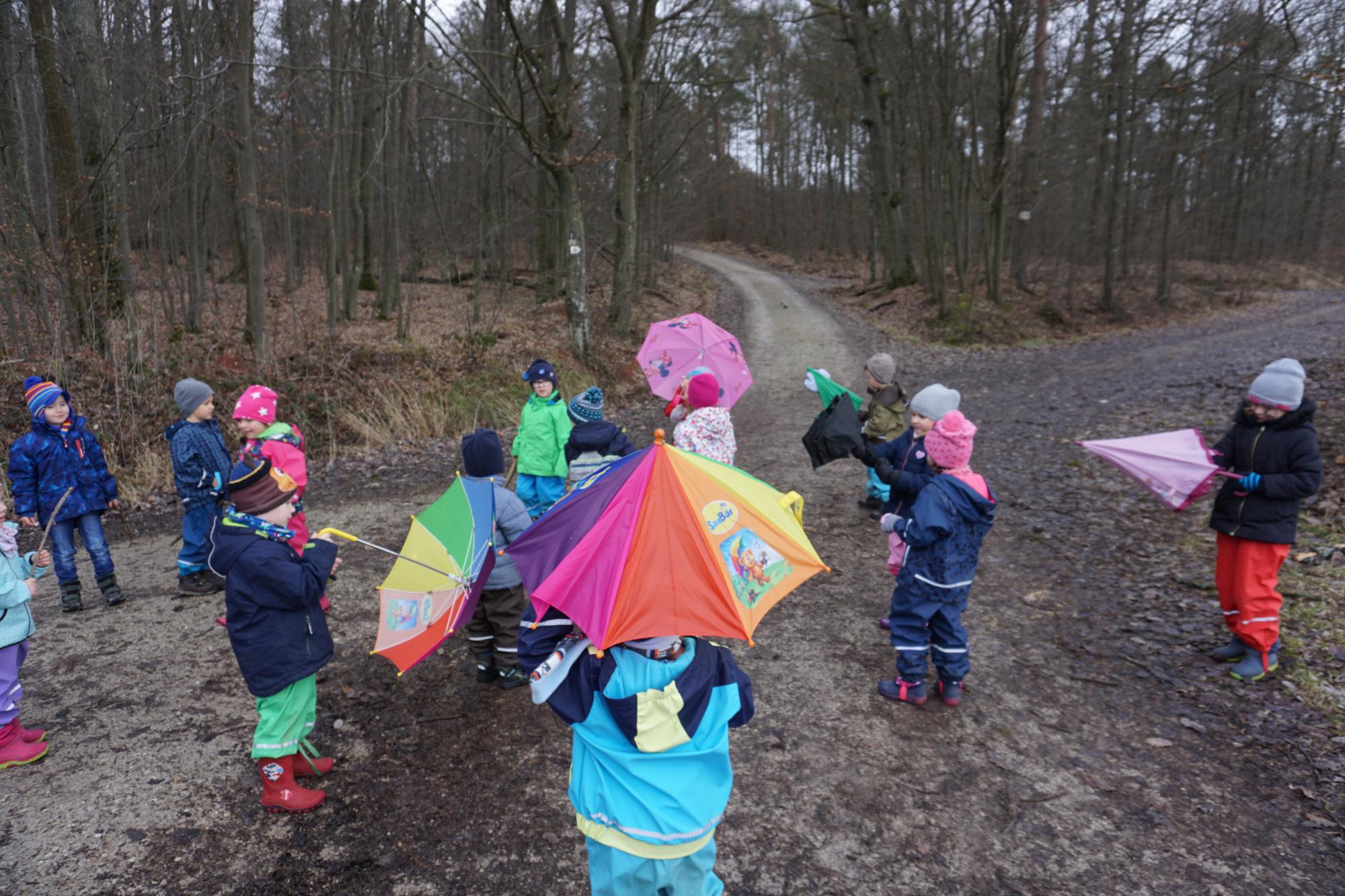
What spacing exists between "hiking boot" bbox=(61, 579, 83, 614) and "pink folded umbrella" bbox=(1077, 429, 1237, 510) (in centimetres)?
792

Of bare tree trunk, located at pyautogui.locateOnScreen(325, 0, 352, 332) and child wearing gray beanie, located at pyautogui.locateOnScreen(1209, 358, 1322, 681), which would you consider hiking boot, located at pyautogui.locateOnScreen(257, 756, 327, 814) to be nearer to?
child wearing gray beanie, located at pyautogui.locateOnScreen(1209, 358, 1322, 681)

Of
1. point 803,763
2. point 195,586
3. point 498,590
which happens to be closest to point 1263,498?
point 803,763

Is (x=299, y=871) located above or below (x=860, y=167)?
below

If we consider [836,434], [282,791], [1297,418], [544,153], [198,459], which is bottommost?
[282,791]

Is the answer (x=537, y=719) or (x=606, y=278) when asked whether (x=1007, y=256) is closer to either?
(x=606, y=278)

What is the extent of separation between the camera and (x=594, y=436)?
5742mm

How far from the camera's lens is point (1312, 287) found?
29.3 metres

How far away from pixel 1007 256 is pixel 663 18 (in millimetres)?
23159

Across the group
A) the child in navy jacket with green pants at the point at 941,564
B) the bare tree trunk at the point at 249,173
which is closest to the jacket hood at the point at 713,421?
the child in navy jacket with green pants at the point at 941,564

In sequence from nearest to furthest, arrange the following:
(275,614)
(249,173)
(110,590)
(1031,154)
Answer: (275,614) → (110,590) → (249,173) → (1031,154)

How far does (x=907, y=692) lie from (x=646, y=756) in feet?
8.84

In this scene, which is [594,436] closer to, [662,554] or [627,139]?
[662,554]

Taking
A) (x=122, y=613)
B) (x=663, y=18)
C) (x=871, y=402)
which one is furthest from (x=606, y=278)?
(x=122, y=613)

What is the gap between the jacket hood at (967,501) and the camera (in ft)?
13.9
